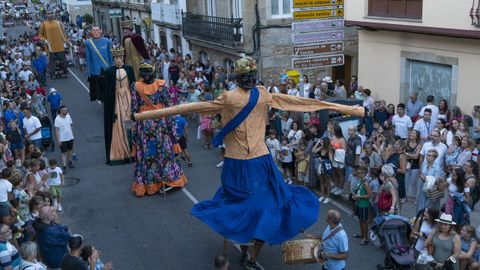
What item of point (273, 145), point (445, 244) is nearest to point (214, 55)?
point (273, 145)

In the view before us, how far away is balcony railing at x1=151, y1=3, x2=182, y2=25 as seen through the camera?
25.2m

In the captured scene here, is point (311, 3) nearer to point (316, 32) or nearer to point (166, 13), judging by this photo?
point (316, 32)

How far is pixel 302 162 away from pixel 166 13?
17.8 metres


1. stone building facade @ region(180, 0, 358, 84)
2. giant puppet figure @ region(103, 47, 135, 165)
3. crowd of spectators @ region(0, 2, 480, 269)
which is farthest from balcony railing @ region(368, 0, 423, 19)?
giant puppet figure @ region(103, 47, 135, 165)

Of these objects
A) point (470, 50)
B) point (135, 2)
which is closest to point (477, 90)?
point (470, 50)

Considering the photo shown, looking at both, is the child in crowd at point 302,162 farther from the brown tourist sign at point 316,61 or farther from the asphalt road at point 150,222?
the brown tourist sign at point 316,61

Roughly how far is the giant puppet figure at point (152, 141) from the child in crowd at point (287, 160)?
6.65ft

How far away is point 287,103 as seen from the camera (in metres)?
6.77

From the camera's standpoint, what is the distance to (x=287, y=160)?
10820mm

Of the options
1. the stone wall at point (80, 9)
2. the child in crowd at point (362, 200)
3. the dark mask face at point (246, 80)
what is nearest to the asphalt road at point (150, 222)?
the child in crowd at point (362, 200)

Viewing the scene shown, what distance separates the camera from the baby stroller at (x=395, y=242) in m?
7.10

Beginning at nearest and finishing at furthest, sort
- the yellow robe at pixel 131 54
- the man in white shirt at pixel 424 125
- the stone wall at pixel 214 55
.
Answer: the man in white shirt at pixel 424 125, the yellow robe at pixel 131 54, the stone wall at pixel 214 55

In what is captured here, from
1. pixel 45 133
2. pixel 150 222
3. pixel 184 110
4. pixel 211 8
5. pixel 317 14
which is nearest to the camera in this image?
pixel 184 110

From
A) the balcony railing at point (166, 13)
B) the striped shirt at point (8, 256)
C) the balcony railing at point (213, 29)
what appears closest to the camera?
the striped shirt at point (8, 256)
